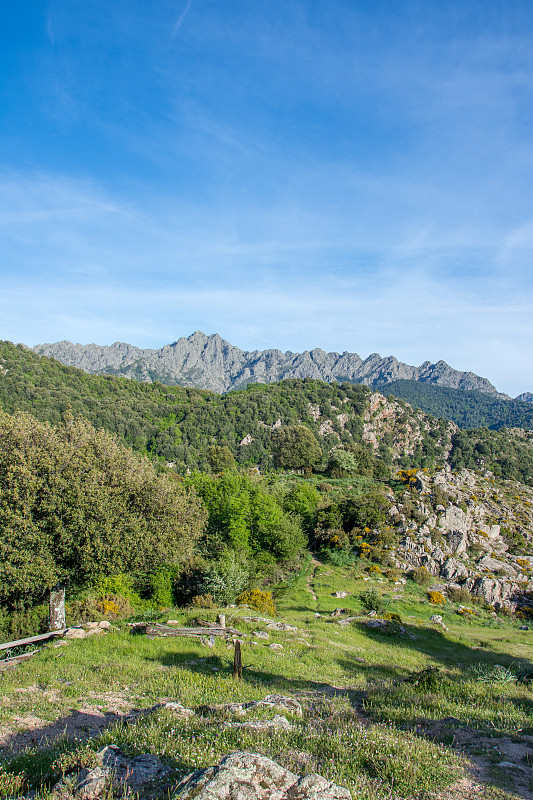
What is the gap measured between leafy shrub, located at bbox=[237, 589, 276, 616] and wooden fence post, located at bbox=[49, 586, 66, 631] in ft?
39.5

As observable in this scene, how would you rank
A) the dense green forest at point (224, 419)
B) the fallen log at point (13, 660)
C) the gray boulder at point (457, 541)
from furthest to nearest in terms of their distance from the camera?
the dense green forest at point (224, 419) < the gray boulder at point (457, 541) < the fallen log at point (13, 660)

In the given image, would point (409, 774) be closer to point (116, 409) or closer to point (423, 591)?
point (423, 591)

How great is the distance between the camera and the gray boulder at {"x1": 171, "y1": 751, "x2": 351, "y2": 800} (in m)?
4.84

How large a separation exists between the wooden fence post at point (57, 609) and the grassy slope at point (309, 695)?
438 centimetres

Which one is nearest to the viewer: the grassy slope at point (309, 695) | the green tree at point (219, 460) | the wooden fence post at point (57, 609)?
the grassy slope at point (309, 695)

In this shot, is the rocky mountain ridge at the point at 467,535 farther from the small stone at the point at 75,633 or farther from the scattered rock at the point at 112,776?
the scattered rock at the point at 112,776

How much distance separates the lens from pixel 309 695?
38.4ft

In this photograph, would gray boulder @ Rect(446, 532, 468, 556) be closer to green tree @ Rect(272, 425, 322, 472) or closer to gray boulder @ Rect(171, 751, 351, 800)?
green tree @ Rect(272, 425, 322, 472)

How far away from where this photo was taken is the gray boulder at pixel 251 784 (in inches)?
191

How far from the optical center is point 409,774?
6.30 metres

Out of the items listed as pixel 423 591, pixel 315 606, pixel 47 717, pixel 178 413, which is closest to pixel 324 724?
pixel 47 717

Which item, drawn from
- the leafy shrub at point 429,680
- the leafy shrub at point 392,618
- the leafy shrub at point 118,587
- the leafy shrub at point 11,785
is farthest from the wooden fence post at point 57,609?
the leafy shrub at point 392,618

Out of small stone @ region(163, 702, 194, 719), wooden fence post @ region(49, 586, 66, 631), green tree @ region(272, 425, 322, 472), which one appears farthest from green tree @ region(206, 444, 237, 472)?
small stone @ region(163, 702, 194, 719)

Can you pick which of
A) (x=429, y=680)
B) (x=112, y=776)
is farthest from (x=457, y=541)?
(x=112, y=776)
